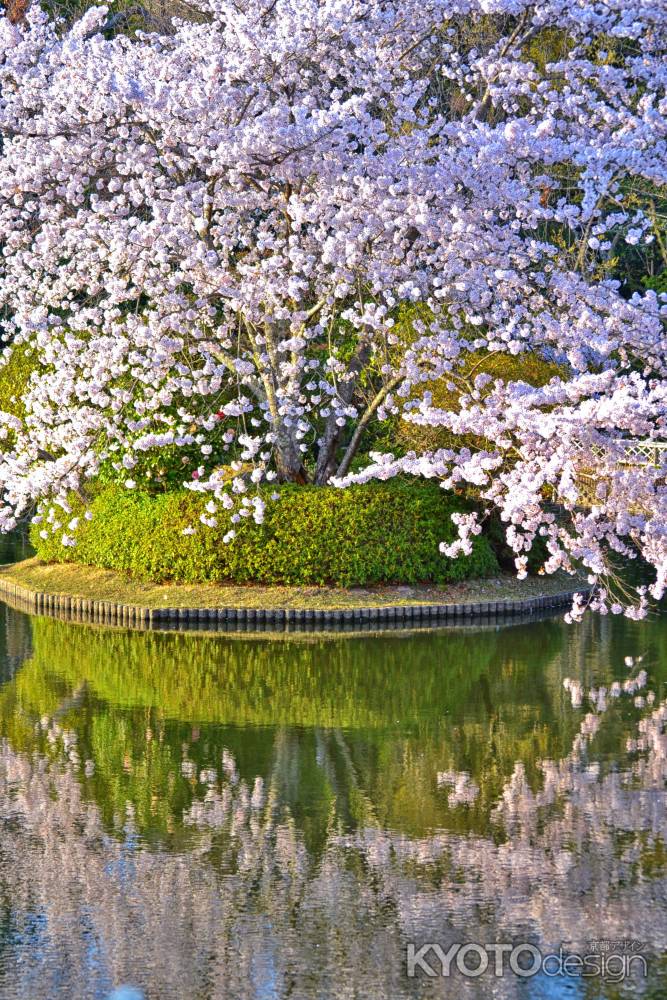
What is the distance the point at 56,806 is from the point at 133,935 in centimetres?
257

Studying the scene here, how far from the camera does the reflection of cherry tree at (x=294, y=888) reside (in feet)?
22.2

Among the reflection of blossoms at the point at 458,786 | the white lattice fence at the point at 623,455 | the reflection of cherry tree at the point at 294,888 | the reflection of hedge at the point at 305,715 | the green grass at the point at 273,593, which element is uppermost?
the white lattice fence at the point at 623,455

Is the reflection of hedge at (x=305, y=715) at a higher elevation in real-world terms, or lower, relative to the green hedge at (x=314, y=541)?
lower

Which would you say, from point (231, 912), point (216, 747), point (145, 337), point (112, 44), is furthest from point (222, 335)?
point (231, 912)

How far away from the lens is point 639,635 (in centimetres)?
1789

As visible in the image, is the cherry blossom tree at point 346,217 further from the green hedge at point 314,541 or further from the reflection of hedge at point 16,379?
the reflection of hedge at point 16,379

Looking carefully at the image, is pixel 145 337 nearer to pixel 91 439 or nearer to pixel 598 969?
pixel 91 439

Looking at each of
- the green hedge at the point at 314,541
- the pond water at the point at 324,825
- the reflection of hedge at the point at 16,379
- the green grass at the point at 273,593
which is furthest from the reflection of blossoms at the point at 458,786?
the reflection of hedge at the point at 16,379

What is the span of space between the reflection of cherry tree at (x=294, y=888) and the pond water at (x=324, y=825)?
0.02m

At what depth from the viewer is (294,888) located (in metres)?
7.93

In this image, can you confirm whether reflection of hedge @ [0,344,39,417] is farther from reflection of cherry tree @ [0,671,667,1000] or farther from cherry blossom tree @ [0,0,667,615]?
reflection of cherry tree @ [0,671,667,1000]

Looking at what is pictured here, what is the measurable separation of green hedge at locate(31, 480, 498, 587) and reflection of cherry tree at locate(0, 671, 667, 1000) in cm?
938

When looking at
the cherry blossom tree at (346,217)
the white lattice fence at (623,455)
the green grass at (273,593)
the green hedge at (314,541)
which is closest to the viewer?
the white lattice fence at (623,455)

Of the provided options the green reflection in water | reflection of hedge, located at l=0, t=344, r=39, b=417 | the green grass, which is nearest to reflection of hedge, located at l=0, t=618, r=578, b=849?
the green reflection in water
